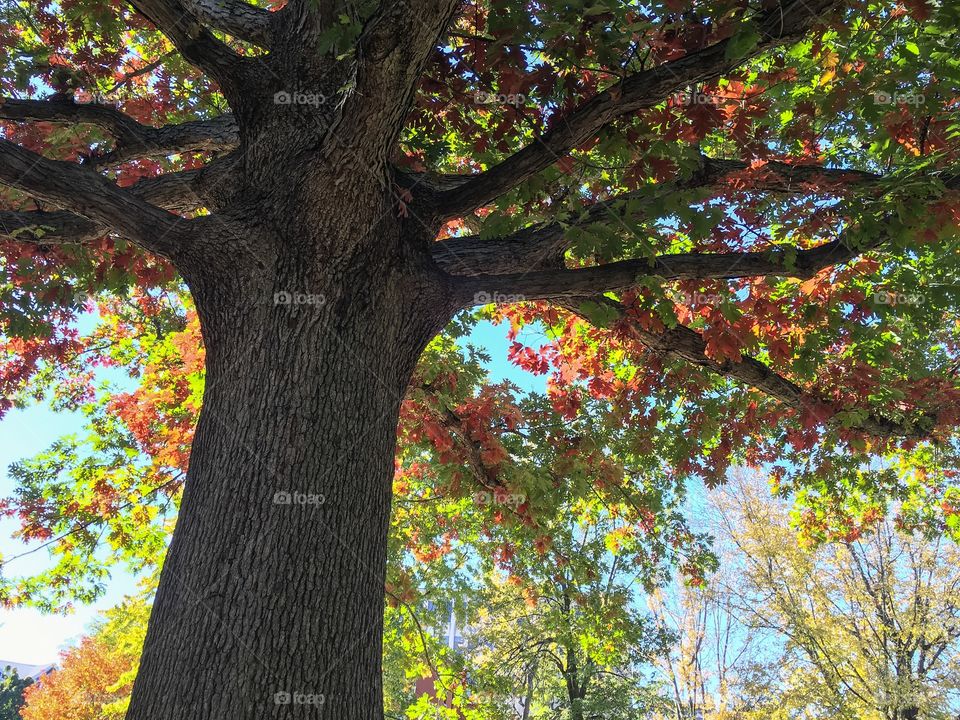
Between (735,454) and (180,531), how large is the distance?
6959 millimetres

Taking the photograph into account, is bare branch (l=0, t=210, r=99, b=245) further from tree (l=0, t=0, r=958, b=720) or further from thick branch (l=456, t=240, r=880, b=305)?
thick branch (l=456, t=240, r=880, b=305)

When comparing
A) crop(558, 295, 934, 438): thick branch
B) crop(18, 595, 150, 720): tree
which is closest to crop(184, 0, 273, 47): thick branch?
crop(558, 295, 934, 438): thick branch

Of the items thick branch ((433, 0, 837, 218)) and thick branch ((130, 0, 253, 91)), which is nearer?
thick branch ((433, 0, 837, 218))

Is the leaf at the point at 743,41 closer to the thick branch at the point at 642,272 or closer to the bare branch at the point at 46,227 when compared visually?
the thick branch at the point at 642,272

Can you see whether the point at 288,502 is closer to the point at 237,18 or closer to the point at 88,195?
the point at 88,195

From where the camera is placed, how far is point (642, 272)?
139 inches

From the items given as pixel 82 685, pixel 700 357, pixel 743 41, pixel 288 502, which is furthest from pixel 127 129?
pixel 82 685

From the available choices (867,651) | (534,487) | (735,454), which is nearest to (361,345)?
(534,487)

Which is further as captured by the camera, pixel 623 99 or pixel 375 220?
pixel 375 220

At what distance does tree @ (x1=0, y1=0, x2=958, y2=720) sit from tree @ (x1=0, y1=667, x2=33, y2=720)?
26510 millimetres

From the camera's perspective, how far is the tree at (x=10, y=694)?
2317cm

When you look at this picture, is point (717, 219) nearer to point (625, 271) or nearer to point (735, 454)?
point (625, 271)

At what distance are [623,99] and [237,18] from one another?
2430mm

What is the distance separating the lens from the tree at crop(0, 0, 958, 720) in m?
2.47
